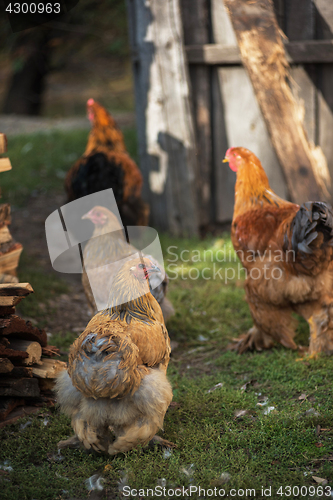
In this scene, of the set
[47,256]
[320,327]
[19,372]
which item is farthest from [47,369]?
[47,256]

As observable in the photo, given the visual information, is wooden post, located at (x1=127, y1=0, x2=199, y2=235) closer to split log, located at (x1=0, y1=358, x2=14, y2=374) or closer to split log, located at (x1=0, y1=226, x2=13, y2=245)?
split log, located at (x1=0, y1=226, x2=13, y2=245)

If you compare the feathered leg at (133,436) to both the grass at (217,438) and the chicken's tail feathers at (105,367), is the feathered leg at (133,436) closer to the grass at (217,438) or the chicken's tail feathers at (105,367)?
the grass at (217,438)

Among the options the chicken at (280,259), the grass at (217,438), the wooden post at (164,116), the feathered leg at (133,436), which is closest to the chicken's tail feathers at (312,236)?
the chicken at (280,259)

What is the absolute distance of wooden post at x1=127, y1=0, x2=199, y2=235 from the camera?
19.1 ft

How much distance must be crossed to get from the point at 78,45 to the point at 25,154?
380 cm

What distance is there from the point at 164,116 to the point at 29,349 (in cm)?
412

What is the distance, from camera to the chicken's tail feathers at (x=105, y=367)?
2.39 meters

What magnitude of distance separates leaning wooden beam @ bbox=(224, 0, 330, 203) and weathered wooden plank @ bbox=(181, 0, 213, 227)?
1158 millimetres

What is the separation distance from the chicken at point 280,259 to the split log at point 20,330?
72.9 inches

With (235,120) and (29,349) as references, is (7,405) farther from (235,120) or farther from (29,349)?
(235,120)

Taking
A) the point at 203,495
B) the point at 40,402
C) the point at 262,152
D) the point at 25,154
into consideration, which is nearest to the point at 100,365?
the point at 203,495

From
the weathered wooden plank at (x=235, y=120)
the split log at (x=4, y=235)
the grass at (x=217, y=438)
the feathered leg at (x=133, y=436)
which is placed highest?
the weathered wooden plank at (x=235, y=120)

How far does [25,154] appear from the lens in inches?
327

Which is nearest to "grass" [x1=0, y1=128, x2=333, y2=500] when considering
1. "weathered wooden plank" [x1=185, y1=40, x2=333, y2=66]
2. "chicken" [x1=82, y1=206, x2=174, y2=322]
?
"chicken" [x1=82, y1=206, x2=174, y2=322]
